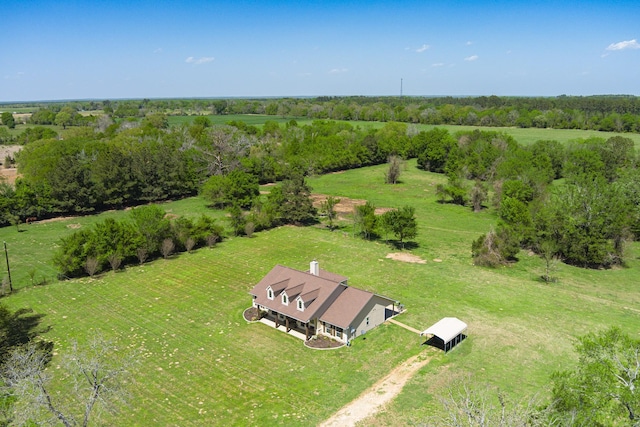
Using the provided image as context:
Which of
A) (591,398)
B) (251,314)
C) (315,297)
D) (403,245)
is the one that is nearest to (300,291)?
(315,297)

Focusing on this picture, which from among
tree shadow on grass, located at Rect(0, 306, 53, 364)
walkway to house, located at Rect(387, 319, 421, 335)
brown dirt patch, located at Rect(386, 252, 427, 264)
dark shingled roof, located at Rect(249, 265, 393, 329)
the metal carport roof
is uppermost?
dark shingled roof, located at Rect(249, 265, 393, 329)

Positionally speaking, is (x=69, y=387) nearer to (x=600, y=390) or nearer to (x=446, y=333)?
(x=446, y=333)

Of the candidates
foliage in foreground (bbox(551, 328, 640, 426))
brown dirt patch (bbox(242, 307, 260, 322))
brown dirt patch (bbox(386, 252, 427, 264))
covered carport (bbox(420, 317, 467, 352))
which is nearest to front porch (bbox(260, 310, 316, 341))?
brown dirt patch (bbox(242, 307, 260, 322))

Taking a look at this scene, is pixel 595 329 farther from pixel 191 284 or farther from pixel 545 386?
pixel 191 284

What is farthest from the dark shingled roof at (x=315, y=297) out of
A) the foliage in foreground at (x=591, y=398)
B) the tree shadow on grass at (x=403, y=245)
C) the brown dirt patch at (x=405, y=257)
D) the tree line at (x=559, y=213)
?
the tree line at (x=559, y=213)

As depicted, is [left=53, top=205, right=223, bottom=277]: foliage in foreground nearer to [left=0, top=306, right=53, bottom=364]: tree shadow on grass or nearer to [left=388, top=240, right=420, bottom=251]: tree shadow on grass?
[left=0, top=306, right=53, bottom=364]: tree shadow on grass

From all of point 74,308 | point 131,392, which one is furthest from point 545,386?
point 74,308

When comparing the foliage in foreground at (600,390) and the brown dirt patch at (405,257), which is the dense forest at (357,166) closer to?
the brown dirt patch at (405,257)
